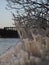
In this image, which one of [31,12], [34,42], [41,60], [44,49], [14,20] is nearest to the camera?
[41,60]

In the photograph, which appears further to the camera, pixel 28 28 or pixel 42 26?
pixel 42 26

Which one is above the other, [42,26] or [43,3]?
[43,3]

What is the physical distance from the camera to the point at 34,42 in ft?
21.6

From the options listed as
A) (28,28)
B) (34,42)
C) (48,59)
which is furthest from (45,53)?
(28,28)

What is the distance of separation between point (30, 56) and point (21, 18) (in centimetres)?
302

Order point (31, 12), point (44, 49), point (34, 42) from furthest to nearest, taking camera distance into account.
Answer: point (31, 12) → point (34, 42) → point (44, 49)

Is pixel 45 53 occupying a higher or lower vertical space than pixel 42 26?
higher

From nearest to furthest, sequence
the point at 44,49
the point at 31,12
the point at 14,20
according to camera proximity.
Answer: the point at 44,49 → the point at 14,20 → the point at 31,12

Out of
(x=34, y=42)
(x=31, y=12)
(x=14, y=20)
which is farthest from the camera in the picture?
(x=31, y=12)

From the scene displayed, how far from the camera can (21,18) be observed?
27.9ft

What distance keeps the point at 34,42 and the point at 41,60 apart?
1.03 meters

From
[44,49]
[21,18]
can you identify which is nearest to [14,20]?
[21,18]

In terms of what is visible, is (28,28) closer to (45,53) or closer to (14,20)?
(14,20)

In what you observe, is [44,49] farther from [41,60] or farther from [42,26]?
[42,26]
